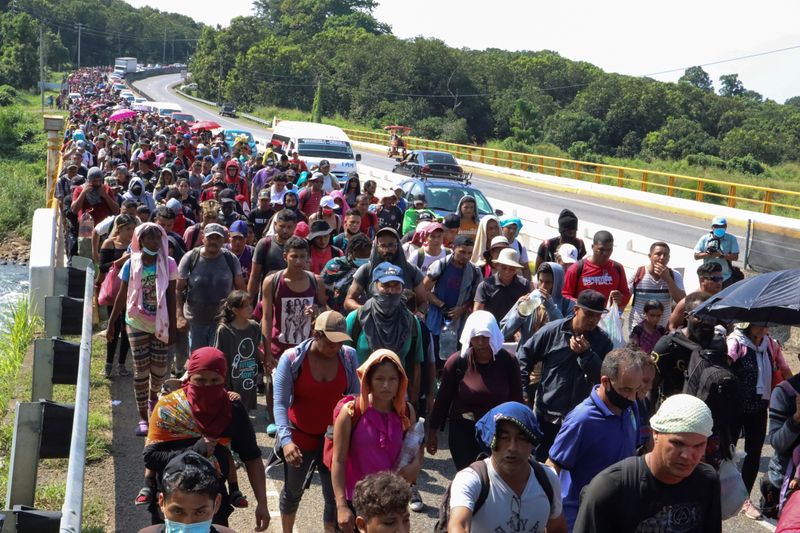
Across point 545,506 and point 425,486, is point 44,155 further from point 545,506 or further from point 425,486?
point 545,506

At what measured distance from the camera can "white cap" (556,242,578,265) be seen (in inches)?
361

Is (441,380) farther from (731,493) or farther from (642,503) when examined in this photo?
(642,503)

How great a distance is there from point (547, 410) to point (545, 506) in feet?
6.12

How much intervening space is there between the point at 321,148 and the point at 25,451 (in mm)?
23623

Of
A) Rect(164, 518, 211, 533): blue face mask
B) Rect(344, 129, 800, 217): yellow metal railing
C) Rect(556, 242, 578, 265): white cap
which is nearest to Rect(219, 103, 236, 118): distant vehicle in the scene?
Rect(344, 129, 800, 217): yellow metal railing

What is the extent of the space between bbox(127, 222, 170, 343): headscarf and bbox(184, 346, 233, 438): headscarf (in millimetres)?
2907

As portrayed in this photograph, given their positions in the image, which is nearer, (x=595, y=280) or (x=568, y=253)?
(x=595, y=280)

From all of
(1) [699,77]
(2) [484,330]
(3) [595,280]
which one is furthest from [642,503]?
(1) [699,77]

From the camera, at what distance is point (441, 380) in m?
5.83

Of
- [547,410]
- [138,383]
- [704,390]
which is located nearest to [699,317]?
[704,390]

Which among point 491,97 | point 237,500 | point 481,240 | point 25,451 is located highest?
point 491,97

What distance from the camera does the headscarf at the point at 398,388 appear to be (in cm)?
487

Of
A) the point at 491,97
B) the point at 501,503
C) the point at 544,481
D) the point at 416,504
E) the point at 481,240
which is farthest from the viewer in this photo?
the point at 491,97

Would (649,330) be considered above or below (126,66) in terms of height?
below
